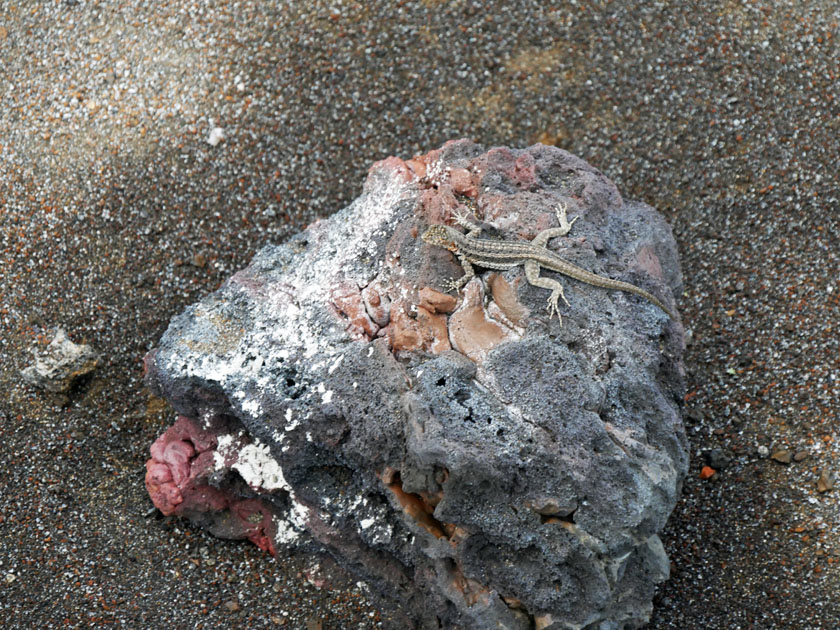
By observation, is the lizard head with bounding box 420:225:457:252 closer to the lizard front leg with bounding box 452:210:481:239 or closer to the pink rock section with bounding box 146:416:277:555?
the lizard front leg with bounding box 452:210:481:239

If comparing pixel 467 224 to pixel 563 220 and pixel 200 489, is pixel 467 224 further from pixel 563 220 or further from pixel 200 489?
pixel 200 489

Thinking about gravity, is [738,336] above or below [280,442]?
below

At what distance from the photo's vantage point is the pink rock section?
611 centimetres

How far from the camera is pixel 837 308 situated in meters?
7.05

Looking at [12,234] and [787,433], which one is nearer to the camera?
[787,433]

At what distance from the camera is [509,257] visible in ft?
17.8

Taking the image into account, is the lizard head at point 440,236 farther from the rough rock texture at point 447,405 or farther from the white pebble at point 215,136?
the white pebble at point 215,136

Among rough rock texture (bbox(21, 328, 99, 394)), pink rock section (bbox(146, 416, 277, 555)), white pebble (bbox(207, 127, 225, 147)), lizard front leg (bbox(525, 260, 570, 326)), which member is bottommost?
pink rock section (bbox(146, 416, 277, 555))

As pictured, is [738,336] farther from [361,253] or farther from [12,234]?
[12,234]

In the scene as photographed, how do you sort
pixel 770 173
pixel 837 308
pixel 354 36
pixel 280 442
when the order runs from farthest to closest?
1. pixel 354 36
2. pixel 770 173
3. pixel 837 308
4. pixel 280 442

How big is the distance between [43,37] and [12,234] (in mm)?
2246

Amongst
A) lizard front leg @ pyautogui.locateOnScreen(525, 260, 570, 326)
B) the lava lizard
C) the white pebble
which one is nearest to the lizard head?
the lava lizard

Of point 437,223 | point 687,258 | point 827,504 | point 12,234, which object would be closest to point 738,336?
point 687,258

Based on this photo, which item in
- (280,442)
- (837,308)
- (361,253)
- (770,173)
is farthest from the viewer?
(770,173)
